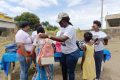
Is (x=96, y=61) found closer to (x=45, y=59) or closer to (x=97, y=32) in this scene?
(x=97, y=32)

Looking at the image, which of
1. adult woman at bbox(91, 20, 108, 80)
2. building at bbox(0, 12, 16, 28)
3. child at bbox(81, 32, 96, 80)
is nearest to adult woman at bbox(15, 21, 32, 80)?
child at bbox(81, 32, 96, 80)

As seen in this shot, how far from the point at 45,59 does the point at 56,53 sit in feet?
6.65

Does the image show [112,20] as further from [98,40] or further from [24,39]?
[24,39]

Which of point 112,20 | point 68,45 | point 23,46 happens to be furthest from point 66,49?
point 112,20

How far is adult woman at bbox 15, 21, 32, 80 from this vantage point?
531cm

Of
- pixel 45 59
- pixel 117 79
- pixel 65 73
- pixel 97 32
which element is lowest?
pixel 117 79

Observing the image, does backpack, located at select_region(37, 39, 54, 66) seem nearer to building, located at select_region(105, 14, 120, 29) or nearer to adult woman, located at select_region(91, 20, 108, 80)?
adult woman, located at select_region(91, 20, 108, 80)

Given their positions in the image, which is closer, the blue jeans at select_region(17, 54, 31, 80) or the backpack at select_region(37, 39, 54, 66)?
the backpack at select_region(37, 39, 54, 66)

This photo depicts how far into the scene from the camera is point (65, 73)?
5301 mm

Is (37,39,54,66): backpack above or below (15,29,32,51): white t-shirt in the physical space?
below

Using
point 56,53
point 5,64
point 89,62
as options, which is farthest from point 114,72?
point 5,64

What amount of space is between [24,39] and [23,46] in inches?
6.3

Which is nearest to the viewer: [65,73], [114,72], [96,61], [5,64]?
[65,73]

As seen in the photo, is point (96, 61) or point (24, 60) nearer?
point (24, 60)
